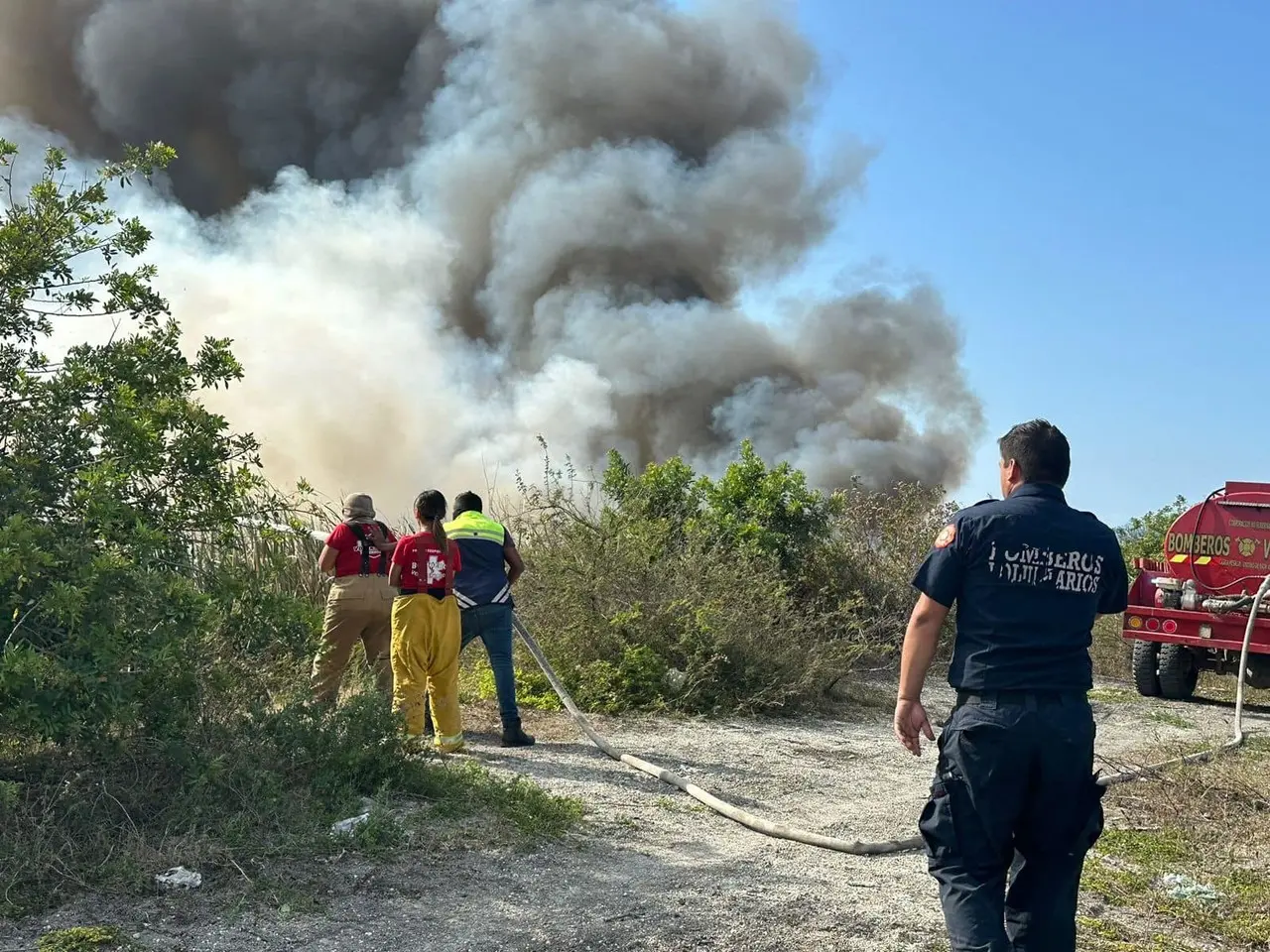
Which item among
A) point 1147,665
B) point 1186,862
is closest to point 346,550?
point 1186,862

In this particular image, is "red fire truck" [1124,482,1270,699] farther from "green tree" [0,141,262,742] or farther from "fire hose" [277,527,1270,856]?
"green tree" [0,141,262,742]

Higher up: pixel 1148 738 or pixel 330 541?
pixel 330 541

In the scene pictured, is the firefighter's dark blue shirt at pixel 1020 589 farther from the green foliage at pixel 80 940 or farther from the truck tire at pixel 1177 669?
the truck tire at pixel 1177 669

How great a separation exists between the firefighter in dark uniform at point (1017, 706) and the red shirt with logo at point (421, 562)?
14.1ft

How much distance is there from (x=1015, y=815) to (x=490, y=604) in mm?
5041

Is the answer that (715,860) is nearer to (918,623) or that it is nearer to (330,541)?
(918,623)

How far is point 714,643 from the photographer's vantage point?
10.1m

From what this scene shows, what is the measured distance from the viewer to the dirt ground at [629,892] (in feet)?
14.4

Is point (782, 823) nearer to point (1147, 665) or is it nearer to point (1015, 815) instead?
point (1015, 815)

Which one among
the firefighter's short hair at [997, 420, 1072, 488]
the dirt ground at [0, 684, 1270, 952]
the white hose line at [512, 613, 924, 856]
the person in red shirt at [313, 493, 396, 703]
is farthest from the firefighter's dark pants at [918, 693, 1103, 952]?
the person in red shirt at [313, 493, 396, 703]

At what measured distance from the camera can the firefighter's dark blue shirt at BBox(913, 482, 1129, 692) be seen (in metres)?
3.64

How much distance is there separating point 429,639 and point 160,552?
247 centimetres

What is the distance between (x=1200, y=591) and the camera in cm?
1221

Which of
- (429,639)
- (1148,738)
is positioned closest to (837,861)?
(429,639)
